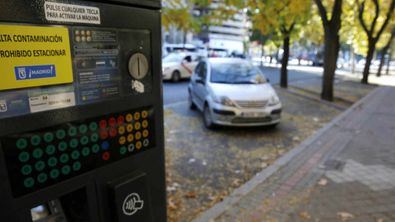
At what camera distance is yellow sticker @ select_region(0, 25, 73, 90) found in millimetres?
847

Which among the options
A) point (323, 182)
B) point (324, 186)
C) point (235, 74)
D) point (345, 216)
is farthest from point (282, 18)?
point (345, 216)

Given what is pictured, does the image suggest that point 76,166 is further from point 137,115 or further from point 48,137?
point 137,115

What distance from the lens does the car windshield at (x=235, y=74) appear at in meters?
7.33

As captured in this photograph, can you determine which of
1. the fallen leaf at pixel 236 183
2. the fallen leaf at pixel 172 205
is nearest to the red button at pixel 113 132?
the fallen leaf at pixel 172 205

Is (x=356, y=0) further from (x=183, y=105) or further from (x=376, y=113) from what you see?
(x=183, y=105)

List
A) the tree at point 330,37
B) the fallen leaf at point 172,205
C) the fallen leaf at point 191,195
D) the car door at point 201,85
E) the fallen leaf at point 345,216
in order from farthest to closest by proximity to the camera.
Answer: the tree at point 330,37 < the car door at point 201,85 < the fallen leaf at point 191,195 < the fallen leaf at point 172,205 < the fallen leaf at point 345,216

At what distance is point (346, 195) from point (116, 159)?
354 centimetres

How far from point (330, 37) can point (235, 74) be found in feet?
16.0

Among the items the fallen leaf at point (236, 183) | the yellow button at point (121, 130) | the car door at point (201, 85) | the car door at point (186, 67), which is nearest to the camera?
the yellow button at point (121, 130)

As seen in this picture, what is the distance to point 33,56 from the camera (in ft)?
2.97

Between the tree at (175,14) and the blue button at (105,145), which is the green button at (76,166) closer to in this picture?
the blue button at (105,145)

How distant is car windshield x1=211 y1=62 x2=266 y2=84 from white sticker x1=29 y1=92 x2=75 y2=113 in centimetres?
636

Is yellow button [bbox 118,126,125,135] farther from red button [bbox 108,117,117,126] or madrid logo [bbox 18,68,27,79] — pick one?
madrid logo [bbox 18,68,27,79]

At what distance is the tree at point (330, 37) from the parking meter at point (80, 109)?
1005 centimetres
